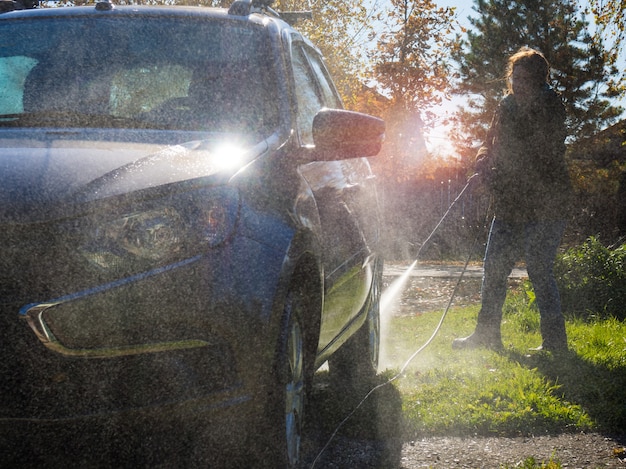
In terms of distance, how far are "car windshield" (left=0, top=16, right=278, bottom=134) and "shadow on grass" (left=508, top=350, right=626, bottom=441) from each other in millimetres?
2447

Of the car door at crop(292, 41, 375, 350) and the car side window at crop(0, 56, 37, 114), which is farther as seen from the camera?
the car door at crop(292, 41, 375, 350)

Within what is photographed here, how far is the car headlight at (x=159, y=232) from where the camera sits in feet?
7.70

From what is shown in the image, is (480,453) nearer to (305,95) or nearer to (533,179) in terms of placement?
(305,95)

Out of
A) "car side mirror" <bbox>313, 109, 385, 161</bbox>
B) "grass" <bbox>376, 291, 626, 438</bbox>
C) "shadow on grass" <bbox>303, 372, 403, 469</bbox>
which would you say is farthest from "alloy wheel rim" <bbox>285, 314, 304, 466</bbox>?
"grass" <bbox>376, 291, 626, 438</bbox>

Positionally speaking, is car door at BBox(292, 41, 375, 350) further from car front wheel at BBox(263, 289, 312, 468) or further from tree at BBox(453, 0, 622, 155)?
tree at BBox(453, 0, 622, 155)

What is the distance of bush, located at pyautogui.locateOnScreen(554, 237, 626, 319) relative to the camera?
8.48 meters

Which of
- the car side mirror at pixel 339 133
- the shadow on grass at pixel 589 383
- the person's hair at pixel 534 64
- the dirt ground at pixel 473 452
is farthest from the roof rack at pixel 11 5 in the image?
the shadow on grass at pixel 589 383

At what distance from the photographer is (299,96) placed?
3967mm

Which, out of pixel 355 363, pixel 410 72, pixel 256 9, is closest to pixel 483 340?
pixel 355 363

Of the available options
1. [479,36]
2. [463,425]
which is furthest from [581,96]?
[463,425]

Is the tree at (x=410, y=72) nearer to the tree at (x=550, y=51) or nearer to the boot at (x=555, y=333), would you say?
the tree at (x=550, y=51)

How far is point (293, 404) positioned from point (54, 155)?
1.20 m

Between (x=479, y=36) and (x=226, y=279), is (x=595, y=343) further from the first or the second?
(x=479, y=36)

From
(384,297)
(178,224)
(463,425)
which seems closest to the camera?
(178,224)
